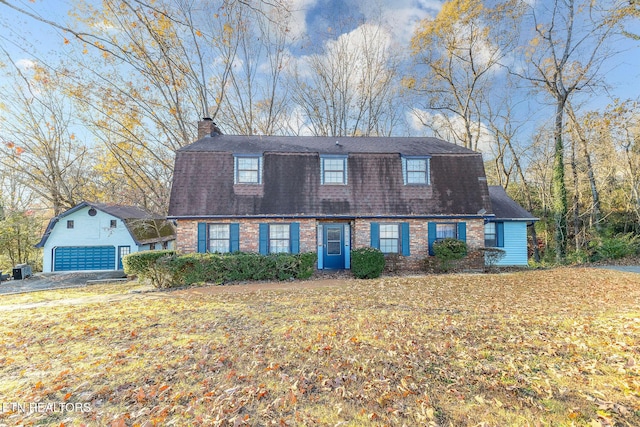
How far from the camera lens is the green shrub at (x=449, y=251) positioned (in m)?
12.2

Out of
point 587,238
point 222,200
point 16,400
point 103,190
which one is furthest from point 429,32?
point 103,190

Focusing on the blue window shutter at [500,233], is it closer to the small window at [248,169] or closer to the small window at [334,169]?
the small window at [334,169]

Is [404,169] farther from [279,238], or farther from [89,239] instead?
[89,239]

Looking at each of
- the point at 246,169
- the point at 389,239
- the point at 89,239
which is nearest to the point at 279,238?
the point at 246,169

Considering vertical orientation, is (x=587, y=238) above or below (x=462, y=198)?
below

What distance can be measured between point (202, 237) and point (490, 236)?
14.3m

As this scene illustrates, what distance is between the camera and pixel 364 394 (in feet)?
10.6

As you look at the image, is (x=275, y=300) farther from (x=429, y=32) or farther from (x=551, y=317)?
(x=429, y=32)

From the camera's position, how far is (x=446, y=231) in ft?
43.1

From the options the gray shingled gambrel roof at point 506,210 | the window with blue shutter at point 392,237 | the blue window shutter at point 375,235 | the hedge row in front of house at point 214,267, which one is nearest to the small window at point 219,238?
the hedge row in front of house at point 214,267

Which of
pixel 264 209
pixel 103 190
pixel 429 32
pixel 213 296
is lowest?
pixel 213 296

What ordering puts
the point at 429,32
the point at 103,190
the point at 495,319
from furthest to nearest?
1. the point at 103,190
2. the point at 429,32
3. the point at 495,319

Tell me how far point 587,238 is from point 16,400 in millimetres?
23800

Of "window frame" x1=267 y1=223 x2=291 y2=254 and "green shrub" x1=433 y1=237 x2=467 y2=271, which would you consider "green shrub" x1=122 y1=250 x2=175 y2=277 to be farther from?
"green shrub" x1=433 y1=237 x2=467 y2=271
